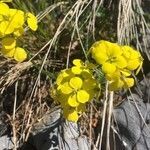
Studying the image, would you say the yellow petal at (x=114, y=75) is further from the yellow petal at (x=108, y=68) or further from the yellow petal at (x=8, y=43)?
the yellow petal at (x=8, y=43)

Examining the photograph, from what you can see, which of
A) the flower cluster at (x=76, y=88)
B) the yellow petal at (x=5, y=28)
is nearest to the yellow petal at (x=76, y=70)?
the flower cluster at (x=76, y=88)

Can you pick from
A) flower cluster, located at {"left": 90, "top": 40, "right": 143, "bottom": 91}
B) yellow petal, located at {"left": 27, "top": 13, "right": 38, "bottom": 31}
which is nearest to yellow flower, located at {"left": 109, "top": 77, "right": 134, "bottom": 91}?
flower cluster, located at {"left": 90, "top": 40, "right": 143, "bottom": 91}

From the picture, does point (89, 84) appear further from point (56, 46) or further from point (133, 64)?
point (56, 46)

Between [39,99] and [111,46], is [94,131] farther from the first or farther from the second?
[111,46]

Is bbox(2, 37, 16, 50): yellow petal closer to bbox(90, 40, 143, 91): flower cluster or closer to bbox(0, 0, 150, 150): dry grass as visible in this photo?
bbox(90, 40, 143, 91): flower cluster

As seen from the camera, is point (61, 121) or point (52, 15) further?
point (52, 15)

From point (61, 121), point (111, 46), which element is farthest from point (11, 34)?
point (61, 121)
